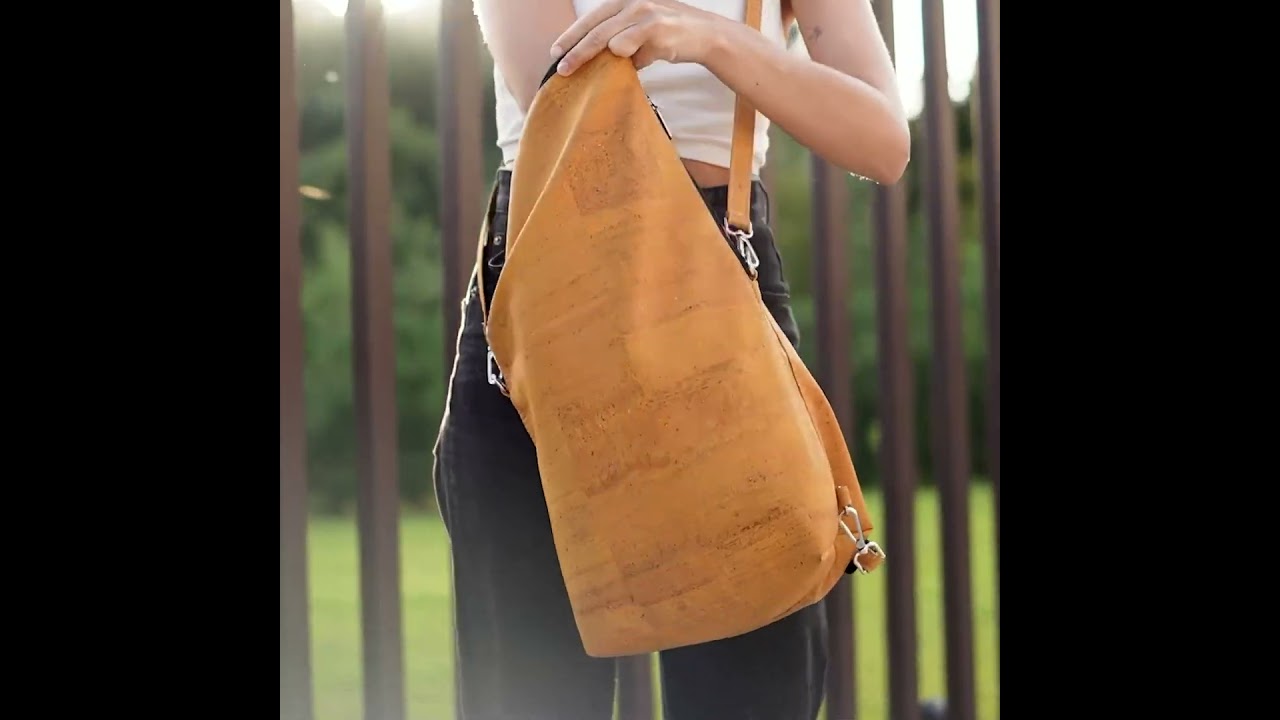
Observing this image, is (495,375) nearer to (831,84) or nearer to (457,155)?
(831,84)

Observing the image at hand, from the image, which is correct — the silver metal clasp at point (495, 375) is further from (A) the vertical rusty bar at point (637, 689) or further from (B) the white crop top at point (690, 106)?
(A) the vertical rusty bar at point (637, 689)

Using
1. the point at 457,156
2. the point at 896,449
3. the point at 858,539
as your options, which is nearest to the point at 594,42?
the point at 858,539

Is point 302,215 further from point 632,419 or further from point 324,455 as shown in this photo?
point 632,419

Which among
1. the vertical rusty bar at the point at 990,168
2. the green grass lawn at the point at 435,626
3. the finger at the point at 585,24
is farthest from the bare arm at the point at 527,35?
the vertical rusty bar at the point at 990,168

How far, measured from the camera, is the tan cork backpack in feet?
2.25

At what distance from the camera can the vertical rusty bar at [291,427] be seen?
1.37 m

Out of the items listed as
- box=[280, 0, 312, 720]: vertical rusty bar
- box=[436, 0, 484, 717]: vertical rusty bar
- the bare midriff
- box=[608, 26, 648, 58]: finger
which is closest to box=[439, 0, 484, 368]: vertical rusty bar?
box=[436, 0, 484, 717]: vertical rusty bar

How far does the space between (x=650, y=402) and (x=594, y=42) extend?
260 millimetres

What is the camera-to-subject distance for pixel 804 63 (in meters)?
0.73

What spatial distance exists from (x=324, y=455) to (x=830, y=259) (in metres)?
1.08

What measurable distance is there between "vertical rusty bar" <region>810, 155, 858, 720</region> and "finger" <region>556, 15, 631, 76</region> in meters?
1.12

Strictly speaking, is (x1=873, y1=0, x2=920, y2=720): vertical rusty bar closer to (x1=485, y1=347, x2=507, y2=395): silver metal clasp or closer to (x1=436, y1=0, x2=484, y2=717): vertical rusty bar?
(x1=436, y1=0, x2=484, y2=717): vertical rusty bar

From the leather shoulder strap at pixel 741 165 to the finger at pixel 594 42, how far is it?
0.12m

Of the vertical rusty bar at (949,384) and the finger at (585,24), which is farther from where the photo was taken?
the vertical rusty bar at (949,384)
